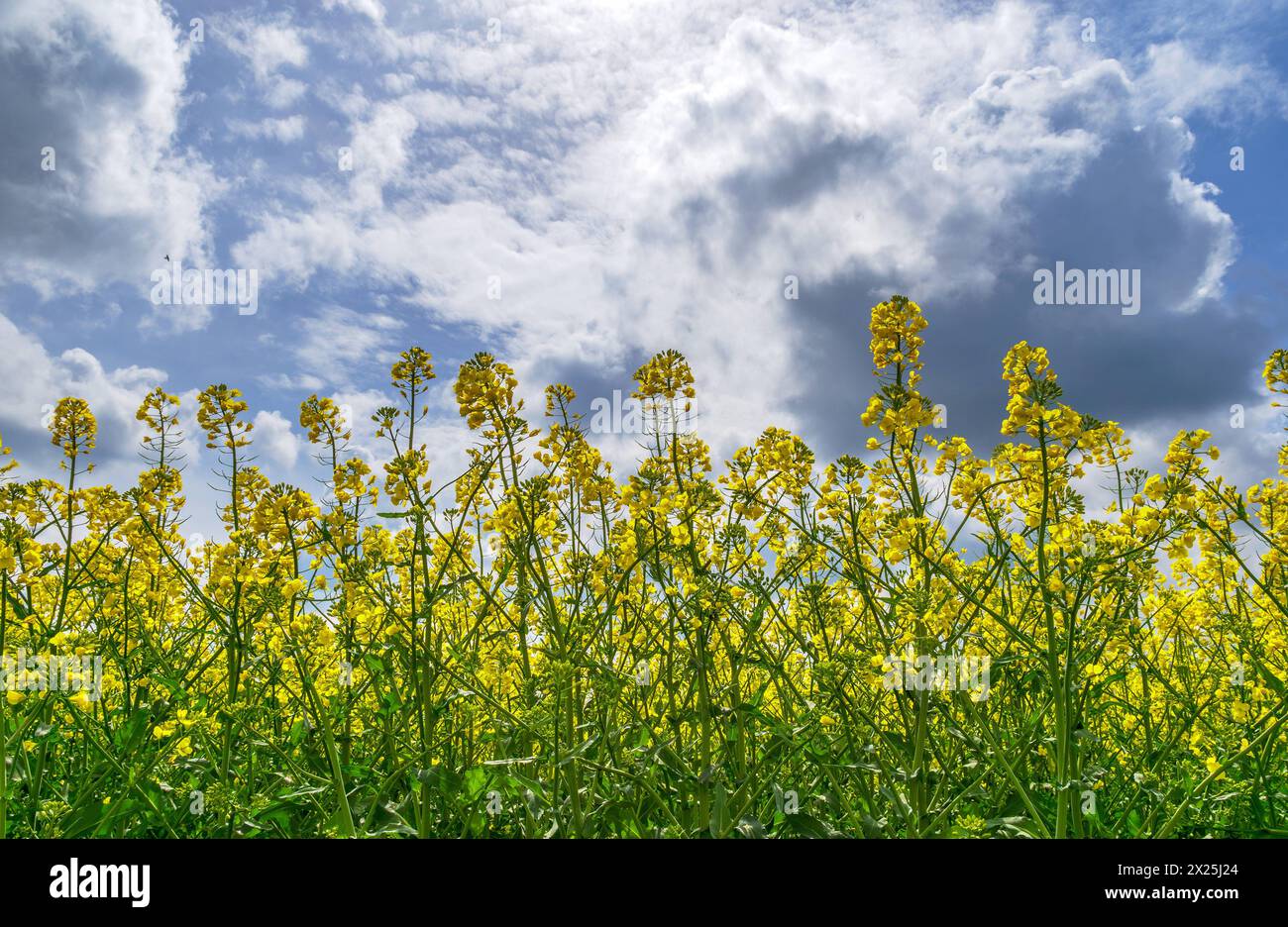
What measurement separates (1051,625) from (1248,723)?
5.45ft

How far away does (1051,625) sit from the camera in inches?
107

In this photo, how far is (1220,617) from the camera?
4.40 meters

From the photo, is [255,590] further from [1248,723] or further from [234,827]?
[1248,723]

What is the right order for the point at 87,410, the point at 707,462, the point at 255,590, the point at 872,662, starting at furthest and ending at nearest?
1. the point at 87,410
2. the point at 707,462
3. the point at 255,590
4. the point at 872,662

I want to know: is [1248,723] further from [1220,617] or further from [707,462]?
[707,462]

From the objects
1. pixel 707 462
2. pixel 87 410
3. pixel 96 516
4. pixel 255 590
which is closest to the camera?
pixel 255 590

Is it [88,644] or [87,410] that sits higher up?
[87,410]
